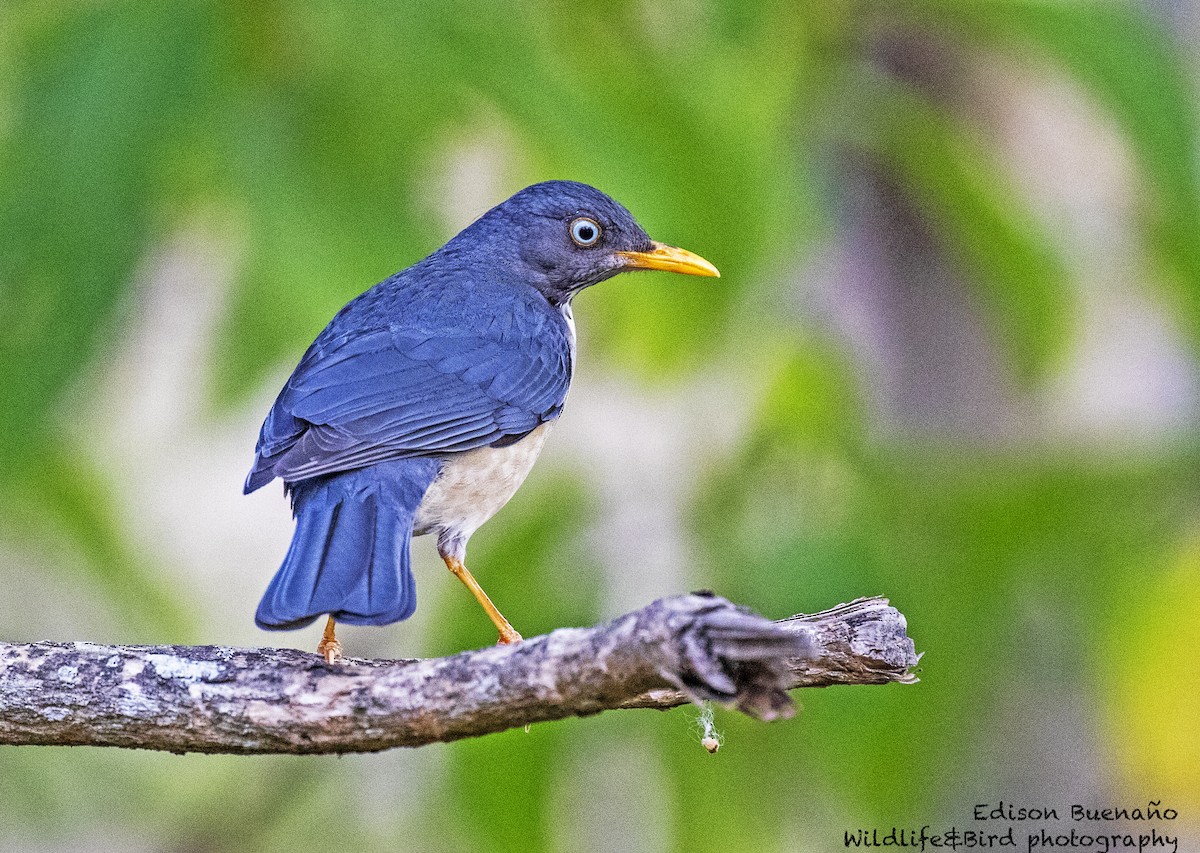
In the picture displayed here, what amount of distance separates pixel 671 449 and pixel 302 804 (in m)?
1.93

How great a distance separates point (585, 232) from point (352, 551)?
78.1 inches

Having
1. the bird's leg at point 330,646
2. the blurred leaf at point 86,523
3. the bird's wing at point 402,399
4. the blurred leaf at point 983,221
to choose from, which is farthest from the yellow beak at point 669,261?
the blurred leaf at point 86,523

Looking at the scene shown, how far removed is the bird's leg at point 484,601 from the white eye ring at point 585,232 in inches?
53.0

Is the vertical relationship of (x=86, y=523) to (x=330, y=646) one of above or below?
above

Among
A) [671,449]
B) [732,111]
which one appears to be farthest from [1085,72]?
[671,449]

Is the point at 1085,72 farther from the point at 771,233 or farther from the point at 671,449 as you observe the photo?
the point at 671,449

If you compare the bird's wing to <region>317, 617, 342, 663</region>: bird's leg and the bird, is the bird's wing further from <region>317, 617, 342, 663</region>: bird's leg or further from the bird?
<region>317, 617, 342, 663</region>: bird's leg

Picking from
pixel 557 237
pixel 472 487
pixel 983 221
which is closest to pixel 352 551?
pixel 472 487

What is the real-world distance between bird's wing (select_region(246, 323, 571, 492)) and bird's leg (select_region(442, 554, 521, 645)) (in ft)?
1.47

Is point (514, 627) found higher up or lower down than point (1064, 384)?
lower down

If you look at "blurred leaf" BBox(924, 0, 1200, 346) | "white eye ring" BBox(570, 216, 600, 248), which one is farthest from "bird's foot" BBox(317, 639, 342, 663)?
"blurred leaf" BBox(924, 0, 1200, 346)

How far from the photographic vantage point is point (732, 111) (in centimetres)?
A: 398

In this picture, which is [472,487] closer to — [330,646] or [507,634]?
[507,634]

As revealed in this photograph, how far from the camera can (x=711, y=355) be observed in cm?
417
